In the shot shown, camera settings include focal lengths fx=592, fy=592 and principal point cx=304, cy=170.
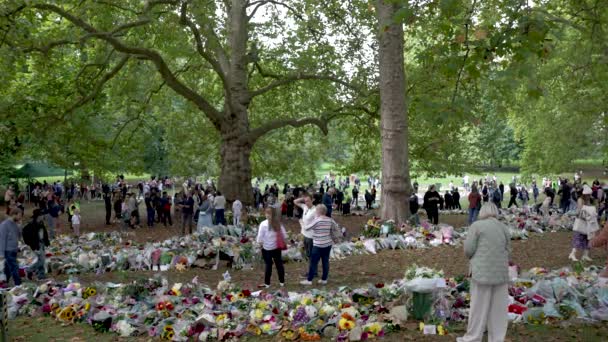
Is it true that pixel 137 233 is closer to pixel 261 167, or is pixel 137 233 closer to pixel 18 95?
pixel 18 95

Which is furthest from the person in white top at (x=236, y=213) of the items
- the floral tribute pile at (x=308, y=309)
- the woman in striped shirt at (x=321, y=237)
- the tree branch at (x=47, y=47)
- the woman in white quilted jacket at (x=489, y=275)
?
the woman in white quilted jacket at (x=489, y=275)

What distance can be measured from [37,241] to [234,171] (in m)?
11.8

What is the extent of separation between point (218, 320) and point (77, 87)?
1554 cm

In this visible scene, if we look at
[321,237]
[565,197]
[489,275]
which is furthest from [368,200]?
[489,275]

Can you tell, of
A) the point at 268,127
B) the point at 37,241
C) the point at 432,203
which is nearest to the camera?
the point at 37,241

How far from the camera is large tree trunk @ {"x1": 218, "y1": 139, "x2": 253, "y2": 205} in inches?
952

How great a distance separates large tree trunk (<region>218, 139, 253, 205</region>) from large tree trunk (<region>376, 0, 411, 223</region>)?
27.0 ft

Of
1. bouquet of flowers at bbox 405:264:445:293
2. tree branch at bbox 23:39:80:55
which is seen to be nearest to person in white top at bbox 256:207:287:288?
bouquet of flowers at bbox 405:264:445:293

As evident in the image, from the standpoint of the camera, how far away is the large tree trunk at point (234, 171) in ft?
79.4

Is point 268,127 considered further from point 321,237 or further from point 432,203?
point 321,237

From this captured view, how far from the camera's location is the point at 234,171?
79.7ft

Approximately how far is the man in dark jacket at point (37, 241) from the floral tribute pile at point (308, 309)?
3297 millimetres

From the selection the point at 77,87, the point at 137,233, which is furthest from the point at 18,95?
the point at 137,233

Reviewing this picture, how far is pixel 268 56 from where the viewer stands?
88.5 feet
